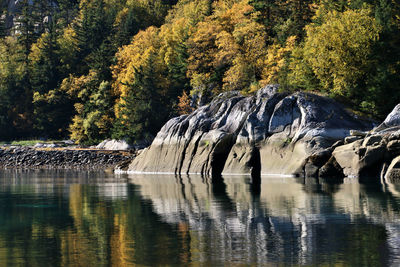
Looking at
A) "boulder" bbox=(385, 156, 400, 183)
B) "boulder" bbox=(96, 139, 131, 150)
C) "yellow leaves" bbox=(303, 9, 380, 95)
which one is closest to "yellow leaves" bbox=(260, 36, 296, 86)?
"yellow leaves" bbox=(303, 9, 380, 95)

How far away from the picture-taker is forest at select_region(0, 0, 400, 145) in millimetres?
55500

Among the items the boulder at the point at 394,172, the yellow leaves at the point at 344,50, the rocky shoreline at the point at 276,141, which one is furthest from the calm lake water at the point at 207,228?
the yellow leaves at the point at 344,50

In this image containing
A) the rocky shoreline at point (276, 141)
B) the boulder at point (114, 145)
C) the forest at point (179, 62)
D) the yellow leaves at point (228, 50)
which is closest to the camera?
the rocky shoreline at point (276, 141)

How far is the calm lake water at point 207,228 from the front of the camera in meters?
15.4

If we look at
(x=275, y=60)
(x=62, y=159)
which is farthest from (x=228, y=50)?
(x=62, y=159)

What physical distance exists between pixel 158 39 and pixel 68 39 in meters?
30.7

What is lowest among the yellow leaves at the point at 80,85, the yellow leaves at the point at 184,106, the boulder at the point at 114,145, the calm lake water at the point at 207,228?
the calm lake water at the point at 207,228

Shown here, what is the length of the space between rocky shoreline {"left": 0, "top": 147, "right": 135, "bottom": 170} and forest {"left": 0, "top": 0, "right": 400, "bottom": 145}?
7.65m

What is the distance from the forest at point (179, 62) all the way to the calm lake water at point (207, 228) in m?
23.0

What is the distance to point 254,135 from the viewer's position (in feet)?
166

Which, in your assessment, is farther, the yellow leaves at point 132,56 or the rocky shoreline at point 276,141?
the yellow leaves at point 132,56

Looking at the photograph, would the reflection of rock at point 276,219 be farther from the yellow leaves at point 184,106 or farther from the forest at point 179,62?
the yellow leaves at point 184,106

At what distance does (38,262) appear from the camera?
1522 cm

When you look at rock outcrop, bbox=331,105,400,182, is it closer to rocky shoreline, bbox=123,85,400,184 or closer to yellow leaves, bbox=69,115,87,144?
rocky shoreline, bbox=123,85,400,184
